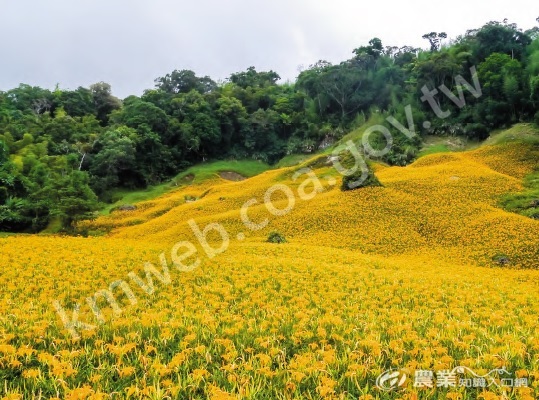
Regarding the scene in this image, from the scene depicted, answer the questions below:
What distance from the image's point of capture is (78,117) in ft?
219

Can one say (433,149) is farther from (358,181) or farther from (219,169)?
(219,169)

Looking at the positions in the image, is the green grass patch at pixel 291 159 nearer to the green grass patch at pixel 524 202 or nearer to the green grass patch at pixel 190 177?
the green grass patch at pixel 190 177

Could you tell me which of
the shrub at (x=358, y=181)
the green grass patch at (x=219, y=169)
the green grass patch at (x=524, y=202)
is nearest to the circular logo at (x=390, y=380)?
the green grass patch at (x=524, y=202)

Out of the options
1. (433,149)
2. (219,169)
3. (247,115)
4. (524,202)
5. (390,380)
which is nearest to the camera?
(390,380)

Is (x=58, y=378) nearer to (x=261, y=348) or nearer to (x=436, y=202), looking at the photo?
(x=261, y=348)

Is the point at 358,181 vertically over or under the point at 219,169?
under

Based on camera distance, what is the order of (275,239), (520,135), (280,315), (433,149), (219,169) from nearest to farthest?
(280,315) < (275,239) < (520,135) < (433,149) < (219,169)

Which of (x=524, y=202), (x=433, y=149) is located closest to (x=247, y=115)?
(x=433, y=149)

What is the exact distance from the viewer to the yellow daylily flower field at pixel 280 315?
3.64 meters

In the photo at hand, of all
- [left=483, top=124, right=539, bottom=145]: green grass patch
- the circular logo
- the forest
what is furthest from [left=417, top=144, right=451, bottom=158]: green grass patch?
the circular logo

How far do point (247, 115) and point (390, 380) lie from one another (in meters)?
66.0

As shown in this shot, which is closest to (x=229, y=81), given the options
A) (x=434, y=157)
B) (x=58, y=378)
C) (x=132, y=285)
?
(x=434, y=157)

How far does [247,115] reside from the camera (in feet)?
222

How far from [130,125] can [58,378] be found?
5920 centimetres
